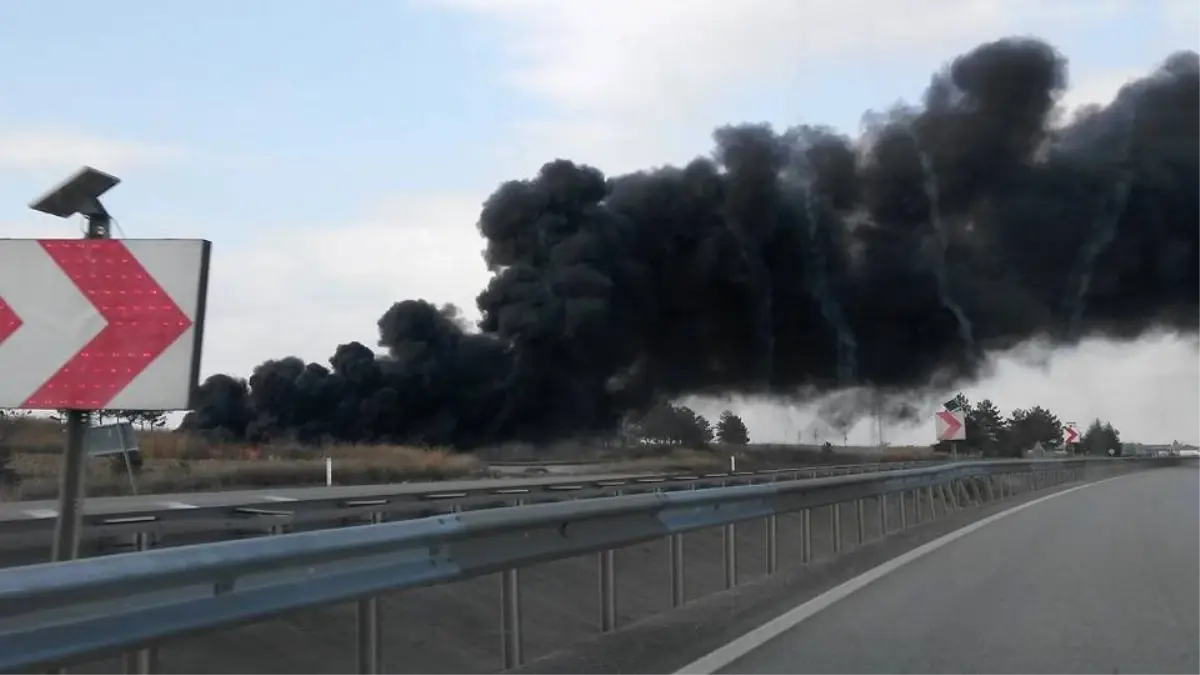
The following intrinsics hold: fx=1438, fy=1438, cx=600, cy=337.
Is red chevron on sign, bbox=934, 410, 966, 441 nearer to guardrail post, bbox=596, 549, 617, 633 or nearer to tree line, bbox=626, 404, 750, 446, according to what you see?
tree line, bbox=626, 404, 750, 446

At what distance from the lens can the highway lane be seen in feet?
25.7

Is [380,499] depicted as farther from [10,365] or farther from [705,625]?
[10,365]

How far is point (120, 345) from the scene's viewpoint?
5.29 meters

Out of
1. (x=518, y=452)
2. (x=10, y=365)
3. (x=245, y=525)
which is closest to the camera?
(x=10, y=365)

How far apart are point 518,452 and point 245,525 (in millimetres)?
35319

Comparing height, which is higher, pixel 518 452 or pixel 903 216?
pixel 903 216

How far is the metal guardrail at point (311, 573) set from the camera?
4246mm

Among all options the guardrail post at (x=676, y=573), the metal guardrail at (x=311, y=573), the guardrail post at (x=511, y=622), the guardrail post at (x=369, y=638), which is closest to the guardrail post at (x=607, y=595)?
the metal guardrail at (x=311, y=573)

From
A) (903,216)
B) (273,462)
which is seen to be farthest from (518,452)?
(903,216)

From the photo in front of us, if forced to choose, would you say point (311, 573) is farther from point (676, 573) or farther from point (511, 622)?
point (676, 573)

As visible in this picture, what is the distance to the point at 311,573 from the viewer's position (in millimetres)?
5695

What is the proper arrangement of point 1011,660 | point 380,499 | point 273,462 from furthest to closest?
point 273,462, point 380,499, point 1011,660

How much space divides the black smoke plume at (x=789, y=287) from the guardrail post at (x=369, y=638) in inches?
1549

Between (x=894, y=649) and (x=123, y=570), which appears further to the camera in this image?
(x=894, y=649)
